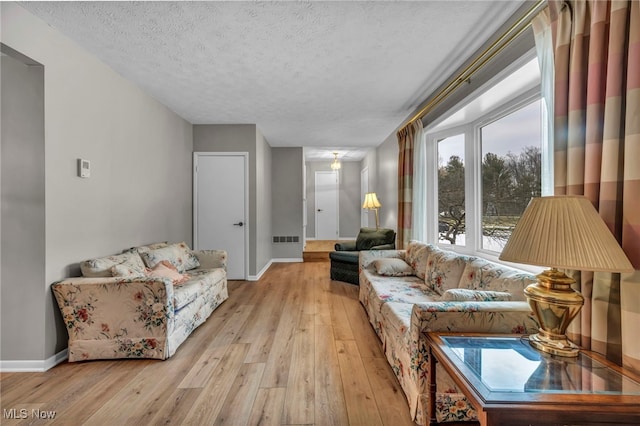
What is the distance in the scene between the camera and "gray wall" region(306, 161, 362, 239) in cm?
808

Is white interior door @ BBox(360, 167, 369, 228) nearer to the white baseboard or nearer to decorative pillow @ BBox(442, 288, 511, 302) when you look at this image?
decorative pillow @ BBox(442, 288, 511, 302)

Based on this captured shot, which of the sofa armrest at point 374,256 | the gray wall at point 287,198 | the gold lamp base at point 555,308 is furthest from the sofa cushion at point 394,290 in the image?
the gray wall at point 287,198

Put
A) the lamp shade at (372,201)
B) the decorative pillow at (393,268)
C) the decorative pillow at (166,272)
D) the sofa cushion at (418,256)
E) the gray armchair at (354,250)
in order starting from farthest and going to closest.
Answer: the lamp shade at (372,201)
the gray armchair at (354,250)
the decorative pillow at (393,268)
the sofa cushion at (418,256)
the decorative pillow at (166,272)

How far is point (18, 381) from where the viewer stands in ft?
6.24

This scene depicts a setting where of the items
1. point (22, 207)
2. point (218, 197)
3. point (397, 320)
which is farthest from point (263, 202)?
point (397, 320)

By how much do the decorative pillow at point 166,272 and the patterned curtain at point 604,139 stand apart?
2981 millimetres

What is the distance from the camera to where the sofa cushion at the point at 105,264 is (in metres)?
2.24

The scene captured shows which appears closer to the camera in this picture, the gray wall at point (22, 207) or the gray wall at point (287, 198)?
the gray wall at point (22, 207)

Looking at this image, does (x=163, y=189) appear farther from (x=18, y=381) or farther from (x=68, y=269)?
(x=18, y=381)

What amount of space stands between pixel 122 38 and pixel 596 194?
3226 millimetres

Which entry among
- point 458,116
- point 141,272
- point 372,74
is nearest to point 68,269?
point 141,272

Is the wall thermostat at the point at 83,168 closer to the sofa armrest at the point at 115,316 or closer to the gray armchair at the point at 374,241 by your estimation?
the sofa armrest at the point at 115,316

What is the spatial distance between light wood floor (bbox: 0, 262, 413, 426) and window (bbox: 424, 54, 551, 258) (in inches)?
61.6

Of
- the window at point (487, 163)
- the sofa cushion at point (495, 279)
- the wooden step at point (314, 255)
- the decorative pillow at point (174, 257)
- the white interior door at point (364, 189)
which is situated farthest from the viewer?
the white interior door at point (364, 189)
